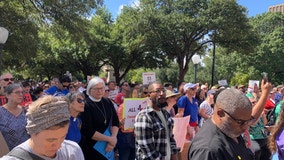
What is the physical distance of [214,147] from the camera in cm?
216

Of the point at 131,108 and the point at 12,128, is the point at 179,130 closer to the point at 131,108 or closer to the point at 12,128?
the point at 131,108

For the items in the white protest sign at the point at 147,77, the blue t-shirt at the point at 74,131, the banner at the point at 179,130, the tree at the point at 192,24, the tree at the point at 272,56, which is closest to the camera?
the blue t-shirt at the point at 74,131

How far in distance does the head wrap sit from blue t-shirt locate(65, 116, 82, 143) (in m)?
2.18

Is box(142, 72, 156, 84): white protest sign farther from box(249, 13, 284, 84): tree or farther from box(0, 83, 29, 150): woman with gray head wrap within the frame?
box(249, 13, 284, 84): tree

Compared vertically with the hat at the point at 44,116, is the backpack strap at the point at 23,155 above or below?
below

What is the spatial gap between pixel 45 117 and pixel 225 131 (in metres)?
1.26

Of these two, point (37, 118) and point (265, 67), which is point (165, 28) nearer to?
point (265, 67)

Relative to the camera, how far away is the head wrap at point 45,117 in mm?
1905

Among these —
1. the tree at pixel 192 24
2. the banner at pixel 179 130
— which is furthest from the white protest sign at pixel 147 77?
the tree at pixel 192 24

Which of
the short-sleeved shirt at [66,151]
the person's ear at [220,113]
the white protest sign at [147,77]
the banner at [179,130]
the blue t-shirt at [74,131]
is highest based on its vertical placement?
the white protest sign at [147,77]

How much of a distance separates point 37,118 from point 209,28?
28.9m

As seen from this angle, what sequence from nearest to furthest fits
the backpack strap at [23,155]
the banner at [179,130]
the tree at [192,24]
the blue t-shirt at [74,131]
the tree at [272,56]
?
the backpack strap at [23,155]
the blue t-shirt at [74,131]
the banner at [179,130]
the tree at [192,24]
the tree at [272,56]

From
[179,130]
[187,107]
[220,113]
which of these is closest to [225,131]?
[220,113]

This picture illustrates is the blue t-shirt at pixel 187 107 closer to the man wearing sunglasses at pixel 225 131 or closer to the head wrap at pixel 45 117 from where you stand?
the man wearing sunglasses at pixel 225 131
